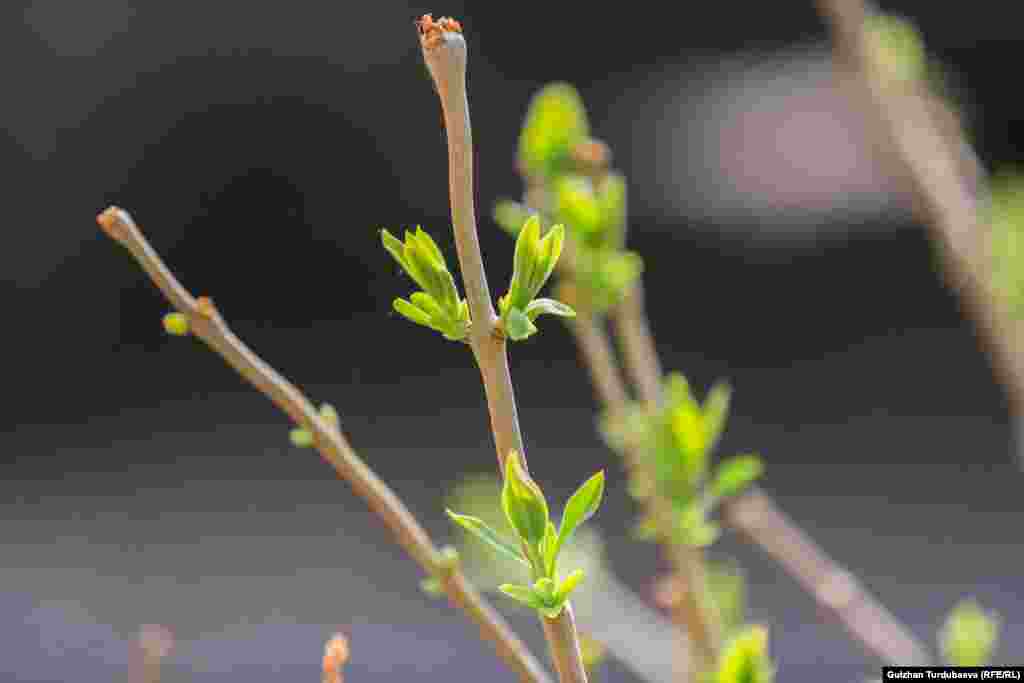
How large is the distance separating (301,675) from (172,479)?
0.79 feet

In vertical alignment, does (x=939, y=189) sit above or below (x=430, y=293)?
above

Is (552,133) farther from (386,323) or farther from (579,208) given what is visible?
(386,323)

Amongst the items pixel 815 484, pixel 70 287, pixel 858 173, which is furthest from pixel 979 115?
pixel 70 287

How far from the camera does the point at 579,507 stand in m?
0.16

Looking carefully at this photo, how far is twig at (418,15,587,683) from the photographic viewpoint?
5.5 inches

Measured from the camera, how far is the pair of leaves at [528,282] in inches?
5.8

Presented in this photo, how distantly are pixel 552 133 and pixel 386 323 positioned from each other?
702mm

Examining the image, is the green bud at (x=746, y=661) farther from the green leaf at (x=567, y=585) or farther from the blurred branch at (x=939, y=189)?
the blurred branch at (x=939, y=189)

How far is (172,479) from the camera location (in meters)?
1.08

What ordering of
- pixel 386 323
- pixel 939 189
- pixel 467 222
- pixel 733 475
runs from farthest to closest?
pixel 386 323
pixel 939 189
pixel 733 475
pixel 467 222

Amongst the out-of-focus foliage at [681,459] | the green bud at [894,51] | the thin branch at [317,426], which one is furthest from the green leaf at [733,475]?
the green bud at [894,51]

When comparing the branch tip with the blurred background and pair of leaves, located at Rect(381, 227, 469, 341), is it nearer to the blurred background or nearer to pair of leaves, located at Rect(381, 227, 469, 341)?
pair of leaves, located at Rect(381, 227, 469, 341)

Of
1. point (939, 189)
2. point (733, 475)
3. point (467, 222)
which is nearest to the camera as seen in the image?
point (467, 222)

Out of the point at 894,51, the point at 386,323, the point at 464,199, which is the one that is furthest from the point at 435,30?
the point at 386,323
